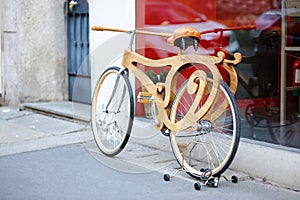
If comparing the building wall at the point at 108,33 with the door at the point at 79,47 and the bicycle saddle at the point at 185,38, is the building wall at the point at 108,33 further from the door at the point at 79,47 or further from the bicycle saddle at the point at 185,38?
the bicycle saddle at the point at 185,38

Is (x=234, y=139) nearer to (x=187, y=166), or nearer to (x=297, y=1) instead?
(x=187, y=166)

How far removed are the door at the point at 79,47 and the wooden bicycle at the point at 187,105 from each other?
2298 millimetres

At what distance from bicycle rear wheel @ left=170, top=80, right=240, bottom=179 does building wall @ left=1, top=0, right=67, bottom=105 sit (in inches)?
159

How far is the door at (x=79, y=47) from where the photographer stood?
28.8ft

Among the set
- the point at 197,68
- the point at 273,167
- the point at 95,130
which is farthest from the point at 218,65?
the point at 95,130

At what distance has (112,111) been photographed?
6.46 m

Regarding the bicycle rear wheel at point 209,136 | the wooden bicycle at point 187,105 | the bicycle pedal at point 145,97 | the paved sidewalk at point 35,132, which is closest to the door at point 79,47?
the paved sidewalk at point 35,132

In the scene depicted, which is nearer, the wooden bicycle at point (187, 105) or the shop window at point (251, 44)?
the wooden bicycle at point (187, 105)

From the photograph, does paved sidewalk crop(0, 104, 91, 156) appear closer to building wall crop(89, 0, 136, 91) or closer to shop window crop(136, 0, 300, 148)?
building wall crop(89, 0, 136, 91)

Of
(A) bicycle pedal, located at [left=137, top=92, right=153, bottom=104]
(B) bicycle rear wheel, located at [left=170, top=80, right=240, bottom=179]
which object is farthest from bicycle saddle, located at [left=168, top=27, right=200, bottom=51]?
(A) bicycle pedal, located at [left=137, top=92, right=153, bottom=104]

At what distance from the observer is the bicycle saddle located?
536 centimetres

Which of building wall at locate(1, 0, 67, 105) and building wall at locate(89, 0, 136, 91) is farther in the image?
building wall at locate(1, 0, 67, 105)

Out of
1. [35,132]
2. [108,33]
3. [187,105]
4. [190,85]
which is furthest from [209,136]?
[35,132]

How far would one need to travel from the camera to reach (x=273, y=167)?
17.7ft
